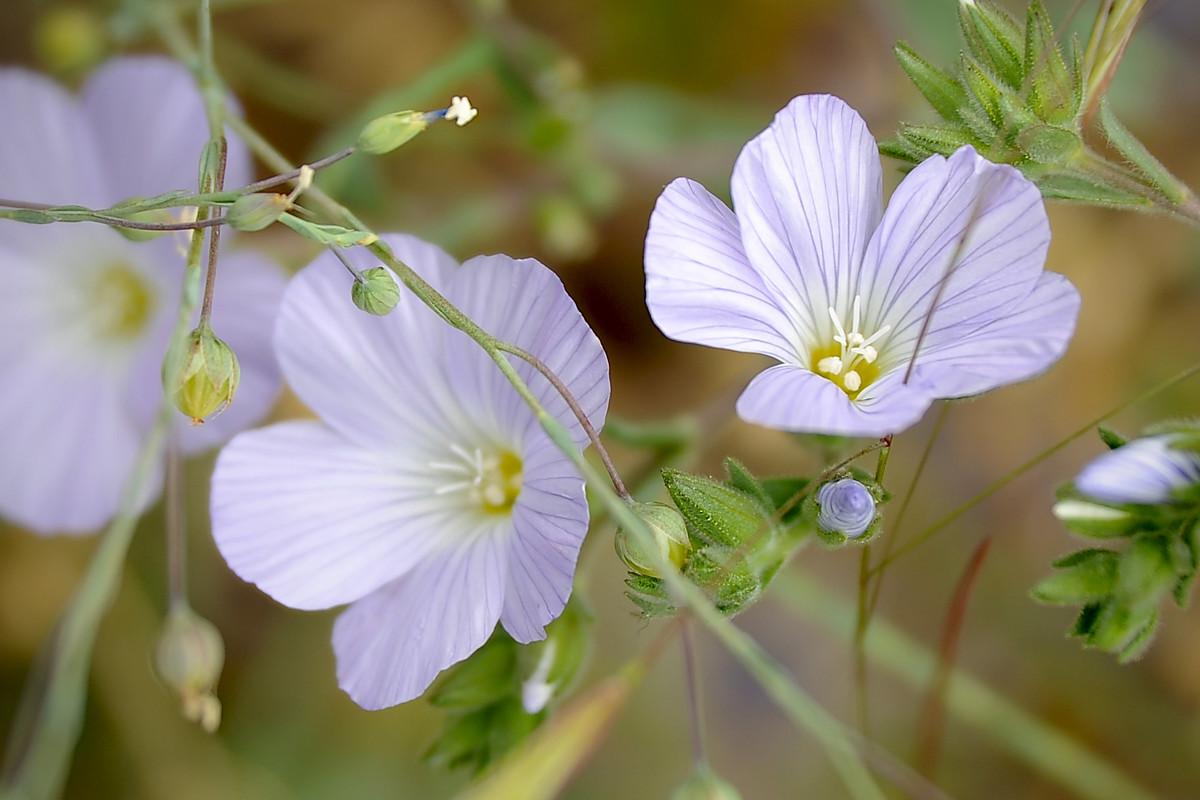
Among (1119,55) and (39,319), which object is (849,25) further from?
(39,319)

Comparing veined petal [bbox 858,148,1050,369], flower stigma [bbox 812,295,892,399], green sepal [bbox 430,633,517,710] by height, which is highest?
veined petal [bbox 858,148,1050,369]

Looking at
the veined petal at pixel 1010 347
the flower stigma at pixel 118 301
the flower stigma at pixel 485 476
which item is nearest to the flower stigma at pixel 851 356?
the veined petal at pixel 1010 347

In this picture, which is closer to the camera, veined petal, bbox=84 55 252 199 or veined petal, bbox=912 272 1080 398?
veined petal, bbox=912 272 1080 398

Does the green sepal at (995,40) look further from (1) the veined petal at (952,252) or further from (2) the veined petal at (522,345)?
(2) the veined petal at (522,345)

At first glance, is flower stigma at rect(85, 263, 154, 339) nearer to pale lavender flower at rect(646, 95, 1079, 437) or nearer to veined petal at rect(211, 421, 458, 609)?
veined petal at rect(211, 421, 458, 609)

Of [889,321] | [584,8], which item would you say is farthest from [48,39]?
[889,321]

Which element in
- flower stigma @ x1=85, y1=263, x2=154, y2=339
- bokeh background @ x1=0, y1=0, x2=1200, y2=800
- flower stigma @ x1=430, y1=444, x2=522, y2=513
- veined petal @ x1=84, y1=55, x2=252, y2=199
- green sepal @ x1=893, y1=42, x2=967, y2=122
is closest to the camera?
green sepal @ x1=893, y1=42, x2=967, y2=122

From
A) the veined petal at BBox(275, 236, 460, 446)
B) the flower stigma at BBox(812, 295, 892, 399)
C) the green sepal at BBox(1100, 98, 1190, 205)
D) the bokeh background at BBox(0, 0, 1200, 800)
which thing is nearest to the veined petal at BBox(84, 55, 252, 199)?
the bokeh background at BBox(0, 0, 1200, 800)
